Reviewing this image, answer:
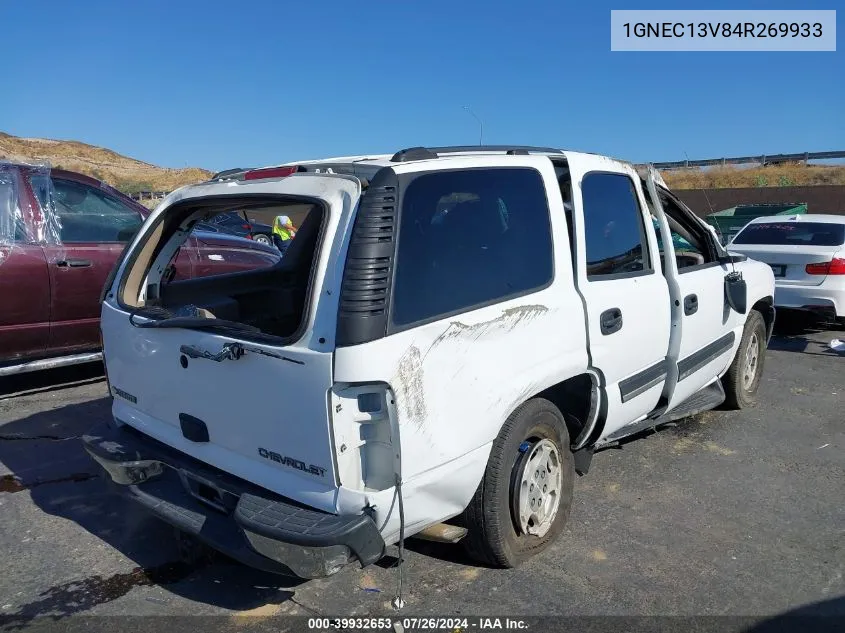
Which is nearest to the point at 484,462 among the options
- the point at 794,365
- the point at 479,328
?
the point at 479,328

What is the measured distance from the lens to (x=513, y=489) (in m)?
3.21

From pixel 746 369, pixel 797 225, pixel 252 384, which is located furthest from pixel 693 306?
pixel 797 225

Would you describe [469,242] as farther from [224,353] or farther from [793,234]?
[793,234]

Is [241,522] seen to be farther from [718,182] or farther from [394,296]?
[718,182]

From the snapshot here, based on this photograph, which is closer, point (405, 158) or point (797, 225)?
point (405, 158)

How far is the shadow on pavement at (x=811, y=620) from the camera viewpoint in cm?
298

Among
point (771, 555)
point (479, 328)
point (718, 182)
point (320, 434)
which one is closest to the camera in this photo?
point (320, 434)

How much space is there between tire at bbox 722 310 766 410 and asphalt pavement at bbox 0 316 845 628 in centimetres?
52

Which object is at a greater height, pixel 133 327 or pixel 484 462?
pixel 133 327

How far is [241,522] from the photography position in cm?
269

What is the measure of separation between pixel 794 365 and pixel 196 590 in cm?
656

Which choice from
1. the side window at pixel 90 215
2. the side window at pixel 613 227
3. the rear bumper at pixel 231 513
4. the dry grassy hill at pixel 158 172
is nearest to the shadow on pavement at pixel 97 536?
the rear bumper at pixel 231 513

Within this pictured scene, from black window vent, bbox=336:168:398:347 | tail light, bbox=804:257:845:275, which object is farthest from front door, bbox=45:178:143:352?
tail light, bbox=804:257:845:275

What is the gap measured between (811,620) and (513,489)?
1369 millimetres
